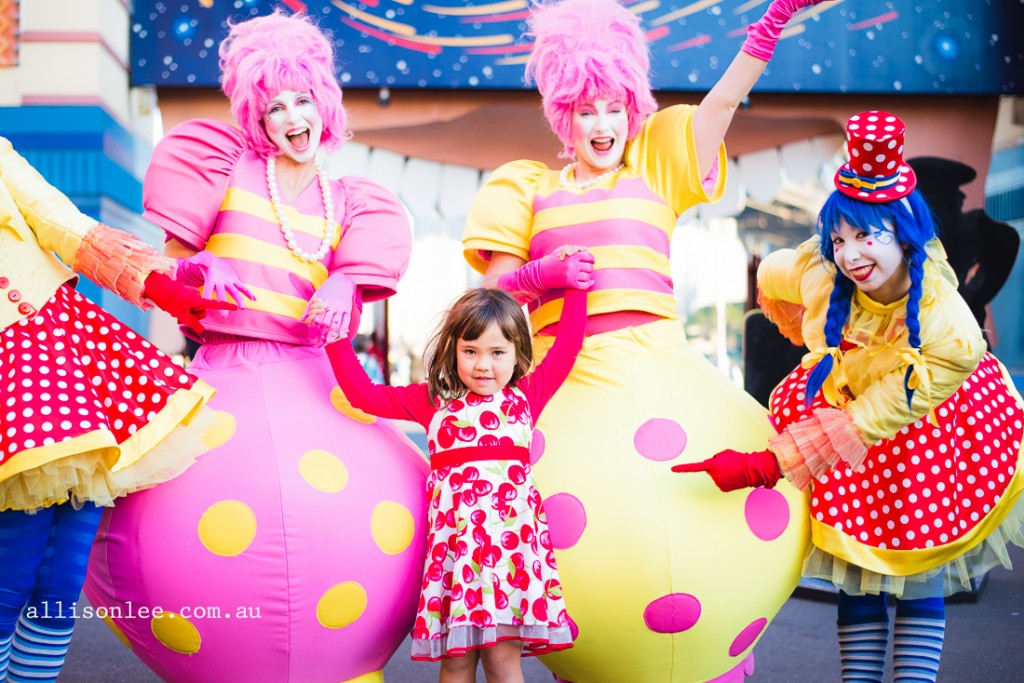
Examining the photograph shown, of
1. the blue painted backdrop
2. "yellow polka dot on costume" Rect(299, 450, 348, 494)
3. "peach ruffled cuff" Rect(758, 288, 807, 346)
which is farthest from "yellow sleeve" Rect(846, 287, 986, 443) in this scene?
the blue painted backdrop

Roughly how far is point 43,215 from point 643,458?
129cm

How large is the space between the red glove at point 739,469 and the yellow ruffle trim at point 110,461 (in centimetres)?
96

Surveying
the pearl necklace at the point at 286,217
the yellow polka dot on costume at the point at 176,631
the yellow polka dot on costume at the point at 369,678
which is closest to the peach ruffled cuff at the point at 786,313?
the pearl necklace at the point at 286,217

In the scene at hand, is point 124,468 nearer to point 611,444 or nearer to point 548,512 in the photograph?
point 548,512

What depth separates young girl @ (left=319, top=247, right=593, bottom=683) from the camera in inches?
77.2

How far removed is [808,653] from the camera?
3.42m

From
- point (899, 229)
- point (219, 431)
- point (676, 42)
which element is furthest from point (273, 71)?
point (676, 42)

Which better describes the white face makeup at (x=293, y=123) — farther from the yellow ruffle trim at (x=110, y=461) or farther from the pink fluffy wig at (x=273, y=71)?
the yellow ruffle trim at (x=110, y=461)

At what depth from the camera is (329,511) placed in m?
2.01

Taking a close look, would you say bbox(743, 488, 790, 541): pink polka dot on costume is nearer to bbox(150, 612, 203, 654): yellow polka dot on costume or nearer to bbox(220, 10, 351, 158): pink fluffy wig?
bbox(150, 612, 203, 654): yellow polka dot on costume

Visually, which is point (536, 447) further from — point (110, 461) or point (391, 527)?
point (110, 461)

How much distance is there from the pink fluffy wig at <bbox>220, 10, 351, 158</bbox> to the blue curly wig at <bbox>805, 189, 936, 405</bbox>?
1.17 m

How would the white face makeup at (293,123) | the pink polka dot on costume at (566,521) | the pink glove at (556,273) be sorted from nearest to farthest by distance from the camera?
the pink polka dot on costume at (566,521) → the pink glove at (556,273) → the white face makeup at (293,123)

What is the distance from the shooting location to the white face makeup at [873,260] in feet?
6.85
